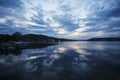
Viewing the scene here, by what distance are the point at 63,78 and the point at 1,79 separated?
585 cm

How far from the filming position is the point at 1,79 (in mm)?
10406

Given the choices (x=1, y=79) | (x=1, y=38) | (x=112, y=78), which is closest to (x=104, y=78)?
(x=112, y=78)

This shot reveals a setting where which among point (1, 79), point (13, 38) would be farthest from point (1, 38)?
point (1, 79)

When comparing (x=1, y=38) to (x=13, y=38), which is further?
(x=13, y=38)

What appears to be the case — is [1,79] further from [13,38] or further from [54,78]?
[13,38]

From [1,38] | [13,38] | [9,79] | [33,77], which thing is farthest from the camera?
[13,38]

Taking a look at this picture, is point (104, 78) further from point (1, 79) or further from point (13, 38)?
point (13, 38)

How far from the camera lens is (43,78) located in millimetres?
10859

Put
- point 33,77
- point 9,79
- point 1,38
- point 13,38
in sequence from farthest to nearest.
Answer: point 13,38
point 1,38
point 33,77
point 9,79

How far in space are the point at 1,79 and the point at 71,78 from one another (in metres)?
6.64

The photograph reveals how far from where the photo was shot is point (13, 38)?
400 feet

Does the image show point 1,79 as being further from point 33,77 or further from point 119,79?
point 119,79

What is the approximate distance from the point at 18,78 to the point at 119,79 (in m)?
9.60

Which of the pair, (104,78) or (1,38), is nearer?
(104,78)
